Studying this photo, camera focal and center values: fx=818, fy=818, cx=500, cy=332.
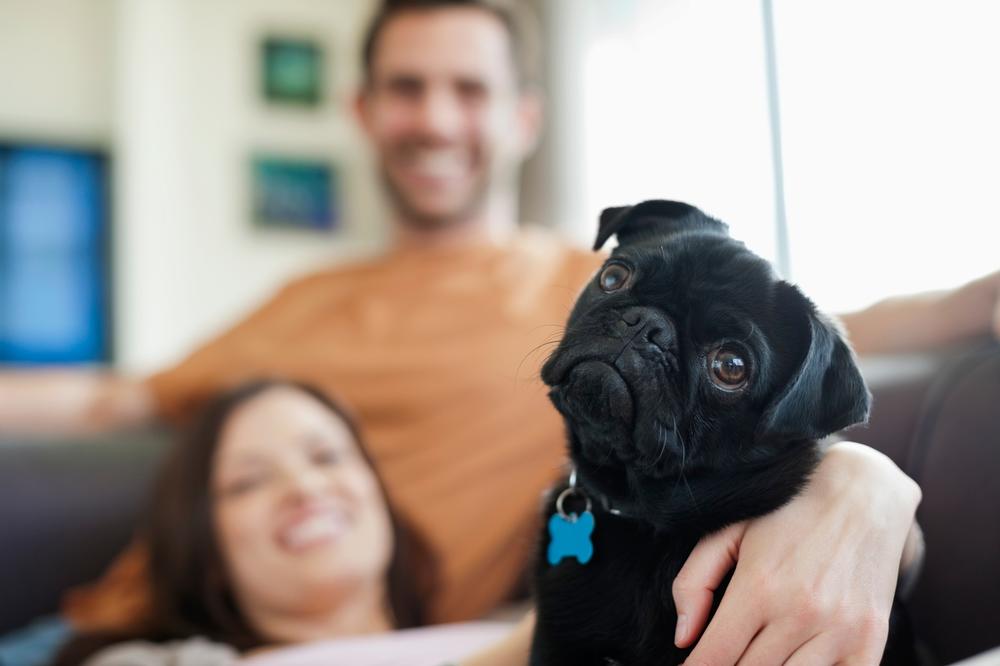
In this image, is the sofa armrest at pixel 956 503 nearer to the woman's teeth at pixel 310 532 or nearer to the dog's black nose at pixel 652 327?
the dog's black nose at pixel 652 327

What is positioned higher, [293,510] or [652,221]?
[652,221]

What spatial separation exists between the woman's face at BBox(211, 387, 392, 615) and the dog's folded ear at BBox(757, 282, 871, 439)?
87 centimetres

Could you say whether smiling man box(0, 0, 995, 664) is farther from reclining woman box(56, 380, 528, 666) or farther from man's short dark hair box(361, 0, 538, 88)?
reclining woman box(56, 380, 528, 666)

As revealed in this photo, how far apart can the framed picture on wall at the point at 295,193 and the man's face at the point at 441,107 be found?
2785 mm

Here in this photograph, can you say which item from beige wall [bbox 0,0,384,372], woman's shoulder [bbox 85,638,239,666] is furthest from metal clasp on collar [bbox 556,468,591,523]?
beige wall [bbox 0,0,384,372]

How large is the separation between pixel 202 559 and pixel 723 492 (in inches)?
40.6

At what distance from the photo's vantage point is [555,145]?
3535mm

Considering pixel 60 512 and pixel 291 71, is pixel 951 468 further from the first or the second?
pixel 291 71

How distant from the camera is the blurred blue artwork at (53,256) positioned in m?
4.29

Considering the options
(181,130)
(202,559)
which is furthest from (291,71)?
(202,559)

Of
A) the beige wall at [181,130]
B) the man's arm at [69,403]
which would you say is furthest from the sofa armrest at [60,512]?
the beige wall at [181,130]

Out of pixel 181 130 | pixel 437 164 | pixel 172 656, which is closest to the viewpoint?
pixel 172 656

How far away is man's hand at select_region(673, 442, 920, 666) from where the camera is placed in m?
0.60

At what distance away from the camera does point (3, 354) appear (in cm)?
428
